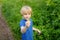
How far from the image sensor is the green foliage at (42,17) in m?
7.05

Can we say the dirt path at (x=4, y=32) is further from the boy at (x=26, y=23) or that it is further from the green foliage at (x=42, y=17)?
the boy at (x=26, y=23)

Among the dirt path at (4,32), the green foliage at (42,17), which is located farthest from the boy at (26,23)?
the dirt path at (4,32)

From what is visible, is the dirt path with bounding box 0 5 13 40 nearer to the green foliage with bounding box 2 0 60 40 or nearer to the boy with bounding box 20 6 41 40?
the green foliage with bounding box 2 0 60 40

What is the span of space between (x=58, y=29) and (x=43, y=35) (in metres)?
0.41

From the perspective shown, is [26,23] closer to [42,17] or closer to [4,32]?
[42,17]

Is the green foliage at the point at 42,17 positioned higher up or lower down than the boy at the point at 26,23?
lower down

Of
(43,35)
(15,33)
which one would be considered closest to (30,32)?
(43,35)

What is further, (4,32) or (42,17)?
(4,32)

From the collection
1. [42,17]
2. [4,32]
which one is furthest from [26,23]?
[4,32]

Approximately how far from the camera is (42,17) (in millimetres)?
7574

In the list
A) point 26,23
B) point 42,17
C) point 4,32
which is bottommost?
point 4,32

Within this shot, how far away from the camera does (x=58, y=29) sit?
7062 mm

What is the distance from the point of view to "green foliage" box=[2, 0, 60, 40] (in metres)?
7.05

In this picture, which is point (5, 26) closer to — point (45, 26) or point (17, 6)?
point (17, 6)
